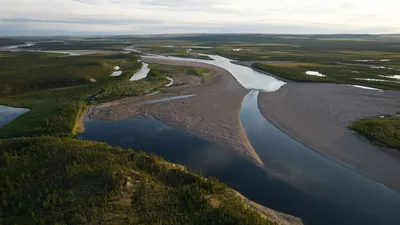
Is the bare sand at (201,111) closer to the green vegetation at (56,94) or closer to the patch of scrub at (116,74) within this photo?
the green vegetation at (56,94)

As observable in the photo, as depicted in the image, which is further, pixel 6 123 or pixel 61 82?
pixel 61 82

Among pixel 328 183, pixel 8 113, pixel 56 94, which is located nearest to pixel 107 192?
pixel 328 183

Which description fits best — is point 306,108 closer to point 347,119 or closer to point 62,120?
point 347,119

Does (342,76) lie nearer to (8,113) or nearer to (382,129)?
(382,129)

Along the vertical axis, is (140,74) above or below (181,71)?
below

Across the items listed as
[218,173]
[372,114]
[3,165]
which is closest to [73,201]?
[3,165]

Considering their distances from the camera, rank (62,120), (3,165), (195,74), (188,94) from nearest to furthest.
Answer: (3,165) → (62,120) → (188,94) → (195,74)
